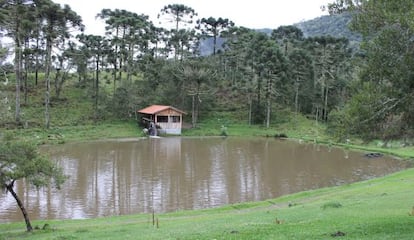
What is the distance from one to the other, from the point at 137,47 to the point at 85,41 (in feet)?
31.8

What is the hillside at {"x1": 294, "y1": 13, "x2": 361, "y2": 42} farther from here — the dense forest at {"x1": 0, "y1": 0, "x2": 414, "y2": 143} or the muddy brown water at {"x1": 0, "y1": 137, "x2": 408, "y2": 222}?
the muddy brown water at {"x1": 0, "y1": 137, "x2": 408, "y2": 222}

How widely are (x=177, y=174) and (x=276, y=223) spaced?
16.7 m

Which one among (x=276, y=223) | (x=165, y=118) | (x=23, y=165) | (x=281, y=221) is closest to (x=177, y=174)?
(x=23, y=165)

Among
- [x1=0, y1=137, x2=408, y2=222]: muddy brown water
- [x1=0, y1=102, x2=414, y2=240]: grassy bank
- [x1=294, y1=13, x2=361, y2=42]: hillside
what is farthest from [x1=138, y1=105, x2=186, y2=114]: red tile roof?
[x1=294, y1=13, x2=361, y2=42]: hillside

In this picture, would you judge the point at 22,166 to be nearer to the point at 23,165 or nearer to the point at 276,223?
the point at 23,165

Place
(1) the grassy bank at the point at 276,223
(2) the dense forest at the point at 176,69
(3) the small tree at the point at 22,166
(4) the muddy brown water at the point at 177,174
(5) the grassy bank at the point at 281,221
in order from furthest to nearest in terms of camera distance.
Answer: (2) the dense forest at the point at 176,69 < (4) the muddy brown water at the point at 177,174 < (3) the small tree at the point at 22,166 < (5) the grassy bank at the point at 281,221 < (1) the grassy bank at the point at 276,223

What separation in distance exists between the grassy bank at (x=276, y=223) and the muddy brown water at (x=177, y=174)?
7.25 feet

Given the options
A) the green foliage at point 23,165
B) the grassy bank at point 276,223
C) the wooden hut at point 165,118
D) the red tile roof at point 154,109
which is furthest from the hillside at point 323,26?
the green foliage at point 23,165

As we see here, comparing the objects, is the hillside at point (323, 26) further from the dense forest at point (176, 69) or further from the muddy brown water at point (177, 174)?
the muddy brown water at point (177, 174)

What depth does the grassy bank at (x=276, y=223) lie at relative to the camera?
37.4ft

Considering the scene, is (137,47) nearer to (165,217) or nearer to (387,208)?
(165,217)

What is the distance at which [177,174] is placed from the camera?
97.2 feet

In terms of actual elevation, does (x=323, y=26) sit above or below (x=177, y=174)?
above

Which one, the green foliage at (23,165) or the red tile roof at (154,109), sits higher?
the red tile roof at (154,109)
